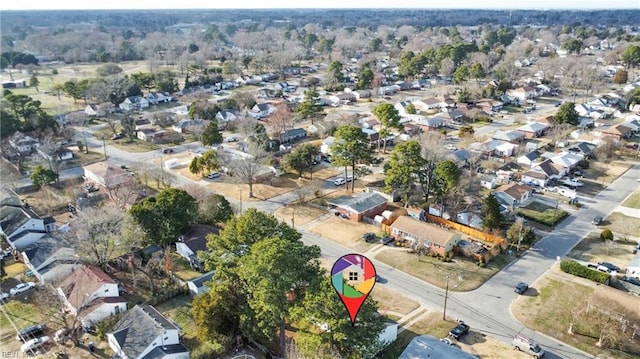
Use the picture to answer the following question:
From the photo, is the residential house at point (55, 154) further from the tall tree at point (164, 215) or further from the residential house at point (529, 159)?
the residential house at point (529, 159)

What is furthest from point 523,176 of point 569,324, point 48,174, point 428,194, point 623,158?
point 48,174

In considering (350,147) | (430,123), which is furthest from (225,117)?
(350,147)

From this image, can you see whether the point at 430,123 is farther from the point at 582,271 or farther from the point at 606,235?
the point at 582,271

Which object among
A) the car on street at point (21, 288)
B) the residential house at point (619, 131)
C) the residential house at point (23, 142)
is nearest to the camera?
the car on street at point (21, 288)

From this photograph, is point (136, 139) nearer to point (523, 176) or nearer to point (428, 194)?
point (428, 194)

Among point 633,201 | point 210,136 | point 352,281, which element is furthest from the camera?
point 210,136

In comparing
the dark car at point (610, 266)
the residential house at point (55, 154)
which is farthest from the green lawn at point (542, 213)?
the residential house at point (55, 154)

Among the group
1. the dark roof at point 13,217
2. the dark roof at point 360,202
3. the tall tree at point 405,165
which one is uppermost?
the tall tree at point 405,165
